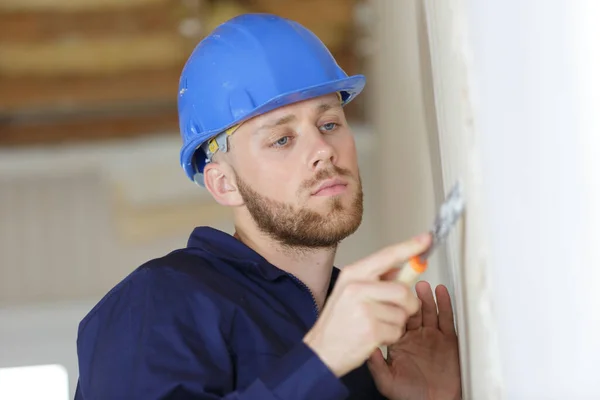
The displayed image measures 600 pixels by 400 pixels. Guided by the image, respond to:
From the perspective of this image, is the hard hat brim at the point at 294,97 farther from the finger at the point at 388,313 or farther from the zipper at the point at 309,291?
the finger at the point at 388,313

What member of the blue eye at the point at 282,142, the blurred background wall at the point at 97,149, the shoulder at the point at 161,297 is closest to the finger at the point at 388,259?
the shoulder at the point at 161,297

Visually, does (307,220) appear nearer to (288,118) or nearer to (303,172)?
(303,172)

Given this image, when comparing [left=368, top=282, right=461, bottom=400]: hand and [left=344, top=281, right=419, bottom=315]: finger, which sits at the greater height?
[left=344, top=281, right=419, bottom=315]: finger

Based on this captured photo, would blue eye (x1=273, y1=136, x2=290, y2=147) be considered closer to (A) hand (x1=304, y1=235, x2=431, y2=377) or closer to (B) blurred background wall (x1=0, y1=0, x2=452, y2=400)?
(A) hand (x1=304, y1=235, x2=431, y2=377)

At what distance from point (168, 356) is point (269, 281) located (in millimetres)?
343

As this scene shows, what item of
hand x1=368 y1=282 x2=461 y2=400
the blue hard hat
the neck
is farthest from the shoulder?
hand x1=368 y1=282 x2=461 y2=400

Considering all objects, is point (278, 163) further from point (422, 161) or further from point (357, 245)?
point (357, 245)

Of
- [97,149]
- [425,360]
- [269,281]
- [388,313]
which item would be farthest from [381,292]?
[97,149]

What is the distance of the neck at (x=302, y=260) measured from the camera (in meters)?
1.71

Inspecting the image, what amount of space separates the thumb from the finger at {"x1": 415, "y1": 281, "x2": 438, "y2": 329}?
0.38 feet

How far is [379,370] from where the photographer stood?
1728 mm

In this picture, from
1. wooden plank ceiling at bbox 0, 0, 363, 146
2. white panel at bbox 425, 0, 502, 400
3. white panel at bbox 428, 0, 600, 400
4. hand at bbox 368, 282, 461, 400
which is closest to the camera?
white panel at bbox 428, 0, 600, 400

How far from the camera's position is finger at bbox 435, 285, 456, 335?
1.71 meters

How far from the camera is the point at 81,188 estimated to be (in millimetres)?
4086
